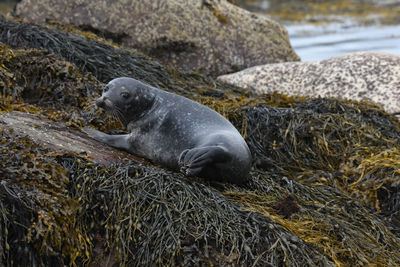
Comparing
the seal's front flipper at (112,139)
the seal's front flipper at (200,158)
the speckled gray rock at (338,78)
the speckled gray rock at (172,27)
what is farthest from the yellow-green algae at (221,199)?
the speckled gray rock at (172,27)

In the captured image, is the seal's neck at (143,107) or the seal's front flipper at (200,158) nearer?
the seal's front flipper at (200,158)

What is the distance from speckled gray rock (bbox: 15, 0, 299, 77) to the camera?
7.27m

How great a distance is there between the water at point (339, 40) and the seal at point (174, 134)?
6.35 meters

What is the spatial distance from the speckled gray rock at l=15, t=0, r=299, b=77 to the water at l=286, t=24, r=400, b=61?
249cm

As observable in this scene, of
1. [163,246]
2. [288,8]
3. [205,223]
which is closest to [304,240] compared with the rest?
[205,223]

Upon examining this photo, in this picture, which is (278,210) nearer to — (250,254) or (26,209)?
(250,254)

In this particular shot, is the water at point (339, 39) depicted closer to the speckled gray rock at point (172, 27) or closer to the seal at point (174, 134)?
the speckled gray rock at point (172, 27)

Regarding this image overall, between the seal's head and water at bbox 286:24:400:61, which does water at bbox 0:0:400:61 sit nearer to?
water at bbox 286:24:400:61

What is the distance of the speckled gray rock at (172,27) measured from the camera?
7270 millimetres

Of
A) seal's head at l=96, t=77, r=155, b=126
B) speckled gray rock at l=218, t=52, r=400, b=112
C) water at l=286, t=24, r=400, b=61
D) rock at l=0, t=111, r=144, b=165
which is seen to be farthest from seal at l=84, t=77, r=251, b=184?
water at l=286, t=24, r=400, b=61

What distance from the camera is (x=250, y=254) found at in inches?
116

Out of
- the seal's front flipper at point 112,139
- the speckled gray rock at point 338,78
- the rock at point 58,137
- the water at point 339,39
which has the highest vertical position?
the rock at point 58,137

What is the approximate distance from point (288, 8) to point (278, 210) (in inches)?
497

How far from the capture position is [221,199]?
3.33m
